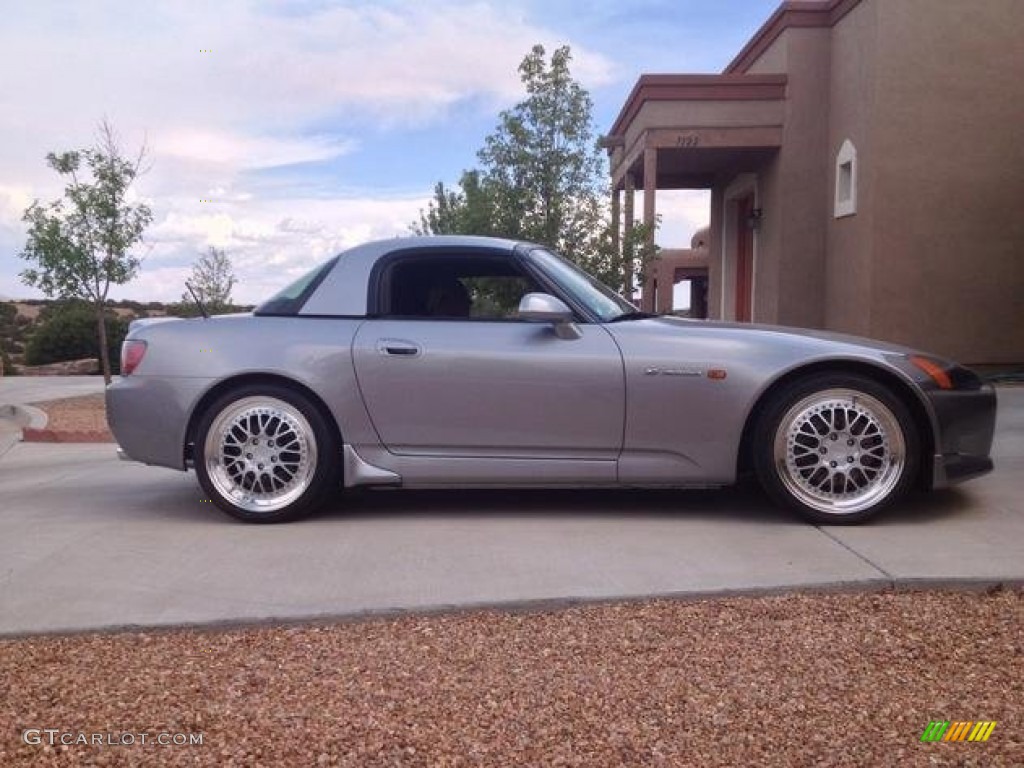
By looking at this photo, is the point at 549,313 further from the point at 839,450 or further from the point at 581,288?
the point at 839,450

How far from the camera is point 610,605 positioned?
3.56 metres

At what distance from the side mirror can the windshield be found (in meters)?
0.18

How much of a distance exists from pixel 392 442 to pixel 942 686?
277 cm

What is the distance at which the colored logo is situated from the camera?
259 cm

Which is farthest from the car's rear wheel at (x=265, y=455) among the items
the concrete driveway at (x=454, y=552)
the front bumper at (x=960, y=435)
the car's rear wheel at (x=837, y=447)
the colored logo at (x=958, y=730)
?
the colored logo at (x=958, y=730)

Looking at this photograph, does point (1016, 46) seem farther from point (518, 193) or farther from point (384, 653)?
point (384, 653)

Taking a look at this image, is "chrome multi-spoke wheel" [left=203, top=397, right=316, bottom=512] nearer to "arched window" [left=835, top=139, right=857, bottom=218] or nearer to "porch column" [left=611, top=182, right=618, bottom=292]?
"porch column" [left=611, top=182, right=618, bottom=292]

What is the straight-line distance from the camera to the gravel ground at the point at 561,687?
257cm

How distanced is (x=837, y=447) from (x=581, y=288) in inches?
59.4

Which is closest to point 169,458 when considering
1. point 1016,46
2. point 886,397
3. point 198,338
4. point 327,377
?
point 198,338

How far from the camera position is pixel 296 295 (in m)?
5.10

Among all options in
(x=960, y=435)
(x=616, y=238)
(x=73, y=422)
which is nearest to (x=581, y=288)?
(x=960, y=435)

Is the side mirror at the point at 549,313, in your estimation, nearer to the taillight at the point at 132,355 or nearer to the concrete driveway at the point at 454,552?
the concrete driveway at the point at 454,552

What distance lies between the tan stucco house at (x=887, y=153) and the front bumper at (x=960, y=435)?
25.8 feet
